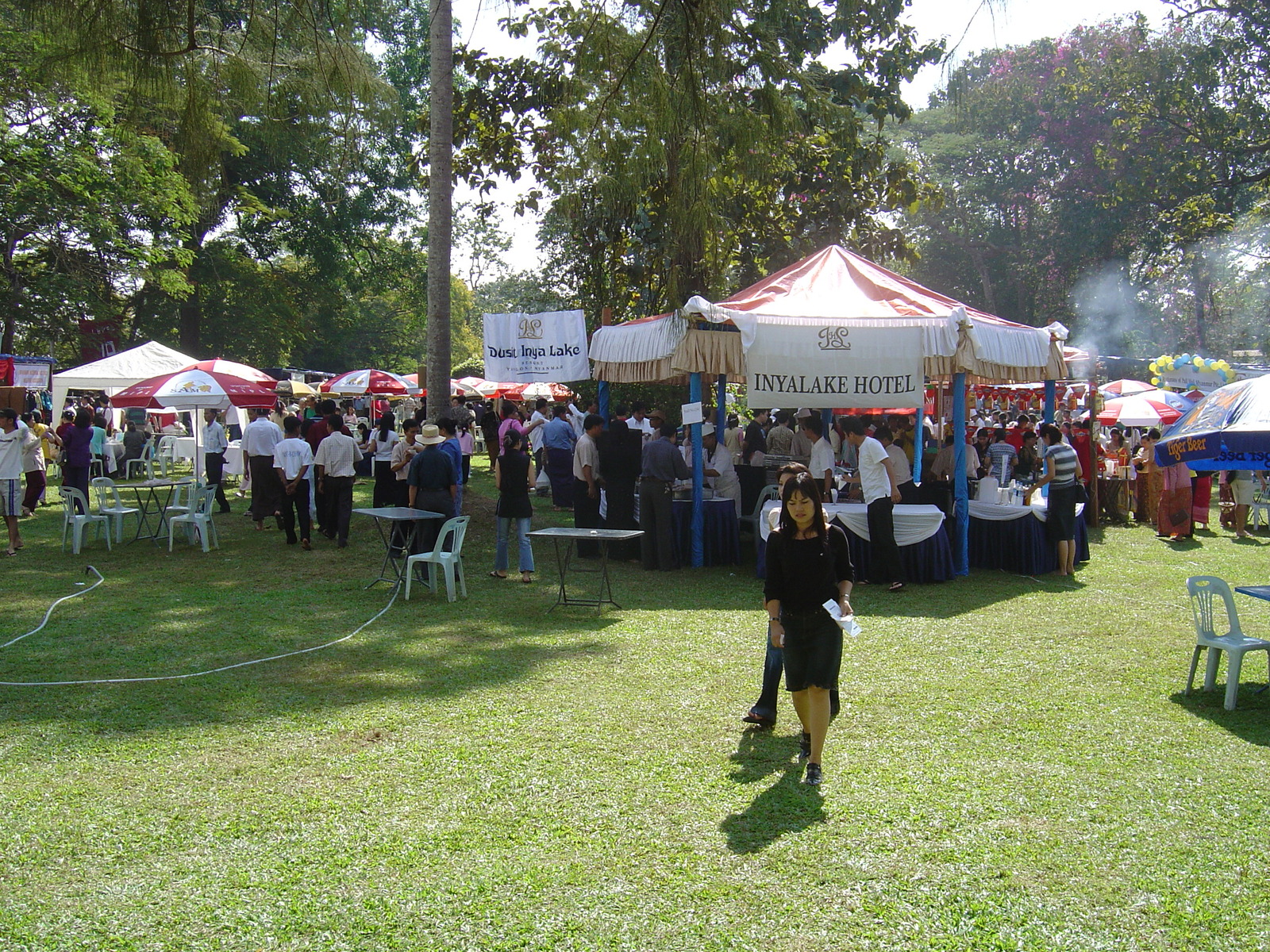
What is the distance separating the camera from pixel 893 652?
756cm

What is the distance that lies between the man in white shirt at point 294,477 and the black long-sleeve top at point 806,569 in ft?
28.4

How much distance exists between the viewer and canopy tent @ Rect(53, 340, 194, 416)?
1852cm

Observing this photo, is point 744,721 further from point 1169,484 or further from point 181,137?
point 1169,484

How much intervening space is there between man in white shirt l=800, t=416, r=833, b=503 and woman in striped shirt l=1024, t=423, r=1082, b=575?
7.52 ft

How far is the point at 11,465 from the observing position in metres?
11.5

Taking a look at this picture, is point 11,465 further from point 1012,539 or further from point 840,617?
point 1012,539

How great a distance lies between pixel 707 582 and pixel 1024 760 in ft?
18.2

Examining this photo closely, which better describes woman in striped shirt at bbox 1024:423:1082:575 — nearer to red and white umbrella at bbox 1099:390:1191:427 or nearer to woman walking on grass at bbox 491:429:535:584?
woman walking on grass at bbox 491:429:535:584

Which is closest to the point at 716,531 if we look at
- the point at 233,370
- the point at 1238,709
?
the point at 1238,709

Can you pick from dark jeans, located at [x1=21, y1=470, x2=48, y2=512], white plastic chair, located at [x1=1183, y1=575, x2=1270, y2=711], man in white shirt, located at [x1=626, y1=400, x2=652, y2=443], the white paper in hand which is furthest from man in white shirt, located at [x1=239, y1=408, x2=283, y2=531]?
white plastic chair, located at [x1=1183, y1=575, x2=1270, y2=711]

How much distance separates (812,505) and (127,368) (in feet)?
57.0

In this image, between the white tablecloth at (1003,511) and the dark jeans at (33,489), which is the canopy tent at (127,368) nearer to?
the dark jeans at (33,489)

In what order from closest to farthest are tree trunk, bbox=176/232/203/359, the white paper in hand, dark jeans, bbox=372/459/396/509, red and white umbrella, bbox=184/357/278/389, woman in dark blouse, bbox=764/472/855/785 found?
the white paper in hand, woman in dark blouse, bbox=764/472/855/785, dark jeans, bbox=372/459/396/509, red and white umbrella, bbox=184/357/278/389, tree trunk, bbox=176/232/203/359

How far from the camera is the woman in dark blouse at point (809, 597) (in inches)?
194
